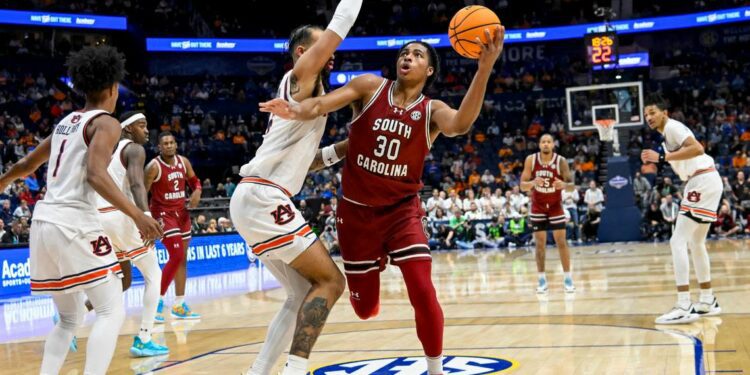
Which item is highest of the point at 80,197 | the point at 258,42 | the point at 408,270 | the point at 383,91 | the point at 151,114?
the point at 258,42

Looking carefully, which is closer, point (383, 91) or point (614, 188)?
point (383, 91)

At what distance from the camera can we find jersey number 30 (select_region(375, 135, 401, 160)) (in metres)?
4.78

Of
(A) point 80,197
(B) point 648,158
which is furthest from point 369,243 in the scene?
(B) point 648,158

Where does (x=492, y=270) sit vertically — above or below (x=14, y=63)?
below

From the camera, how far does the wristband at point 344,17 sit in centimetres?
446

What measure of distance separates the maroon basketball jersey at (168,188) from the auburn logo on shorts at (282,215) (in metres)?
4.90

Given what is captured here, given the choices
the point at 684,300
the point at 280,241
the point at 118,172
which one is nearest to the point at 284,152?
the point at 280,241

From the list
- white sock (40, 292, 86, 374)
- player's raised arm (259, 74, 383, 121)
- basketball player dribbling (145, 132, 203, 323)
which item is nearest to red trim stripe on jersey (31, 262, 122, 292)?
white sock (40, 292, 86, 374)

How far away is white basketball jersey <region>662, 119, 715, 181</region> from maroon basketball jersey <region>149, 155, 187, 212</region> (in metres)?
5.18

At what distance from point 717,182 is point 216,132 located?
85.5 feet

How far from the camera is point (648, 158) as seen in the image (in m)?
7.52

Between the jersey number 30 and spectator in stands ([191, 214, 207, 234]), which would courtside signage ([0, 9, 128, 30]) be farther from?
the jersey number 30

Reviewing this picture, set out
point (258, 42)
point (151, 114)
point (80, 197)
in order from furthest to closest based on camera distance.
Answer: point (258, 42) → point (151, 114) → point (80, 197)

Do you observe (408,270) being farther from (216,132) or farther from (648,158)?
(216,132)
